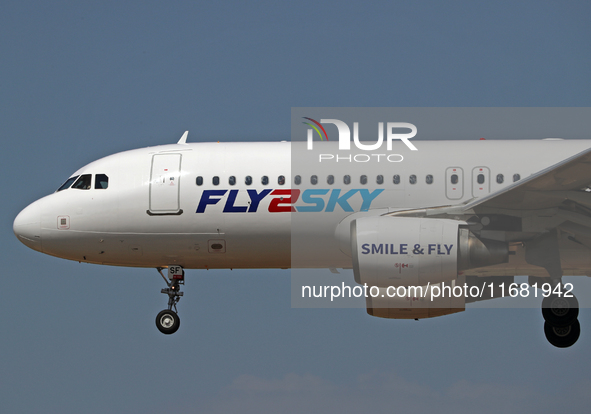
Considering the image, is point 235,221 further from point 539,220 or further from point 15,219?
point 539,220

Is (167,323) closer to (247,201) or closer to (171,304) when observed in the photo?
(171,304)

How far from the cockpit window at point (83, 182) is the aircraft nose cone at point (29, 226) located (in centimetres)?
98

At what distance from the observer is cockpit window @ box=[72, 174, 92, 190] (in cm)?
2098

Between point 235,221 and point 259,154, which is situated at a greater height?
point 259,154

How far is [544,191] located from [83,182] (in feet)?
34.0

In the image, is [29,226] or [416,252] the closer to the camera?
[416,252]

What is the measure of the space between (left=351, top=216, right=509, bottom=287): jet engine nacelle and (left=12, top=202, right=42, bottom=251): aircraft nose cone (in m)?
7.47

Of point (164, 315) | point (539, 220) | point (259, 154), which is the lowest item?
point (164, 315)

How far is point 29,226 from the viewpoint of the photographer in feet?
67.8

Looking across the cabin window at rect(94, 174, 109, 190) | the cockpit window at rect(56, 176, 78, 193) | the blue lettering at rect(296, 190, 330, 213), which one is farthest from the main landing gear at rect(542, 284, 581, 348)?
the cockpit window at rect(56, 176, 78, 193)

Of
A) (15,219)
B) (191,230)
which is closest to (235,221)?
(191,230)

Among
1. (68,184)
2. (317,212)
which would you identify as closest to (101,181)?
(68,184)

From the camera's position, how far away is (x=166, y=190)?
803 inches

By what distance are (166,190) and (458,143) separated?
669 cm
